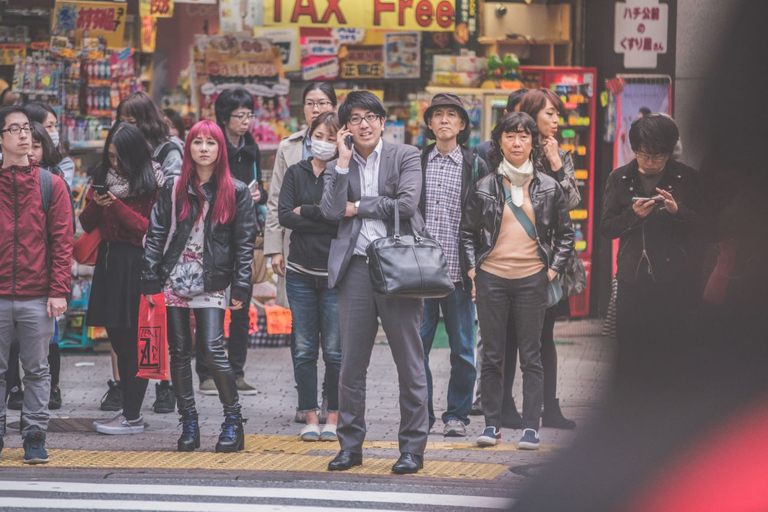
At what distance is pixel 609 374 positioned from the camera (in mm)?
1313

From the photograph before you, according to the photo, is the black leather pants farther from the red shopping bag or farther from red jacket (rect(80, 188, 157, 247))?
red jacket (rect(80, 188, 157, 247))

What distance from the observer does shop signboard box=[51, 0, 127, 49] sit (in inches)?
391

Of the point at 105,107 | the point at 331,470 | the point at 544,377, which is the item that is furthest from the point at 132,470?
the point at 105,107

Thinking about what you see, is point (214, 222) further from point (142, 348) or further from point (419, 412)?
point (419, 412)

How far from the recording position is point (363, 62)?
37.3 ft

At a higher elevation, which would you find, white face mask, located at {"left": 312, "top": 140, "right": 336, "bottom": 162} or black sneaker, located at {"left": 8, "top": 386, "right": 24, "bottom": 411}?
white face mask, located at {"left": 312, "top": 140, "right": 336, "bottom": 162}

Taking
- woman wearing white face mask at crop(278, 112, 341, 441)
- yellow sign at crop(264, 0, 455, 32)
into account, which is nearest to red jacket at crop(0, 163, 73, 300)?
woman wearing white face mask at crop(278, 112, 341, 441)

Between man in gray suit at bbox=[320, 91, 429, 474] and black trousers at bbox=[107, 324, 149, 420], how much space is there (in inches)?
62.5

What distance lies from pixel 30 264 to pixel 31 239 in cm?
13

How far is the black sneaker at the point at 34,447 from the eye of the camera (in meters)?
5.98

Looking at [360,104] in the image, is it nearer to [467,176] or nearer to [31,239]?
[467,176]

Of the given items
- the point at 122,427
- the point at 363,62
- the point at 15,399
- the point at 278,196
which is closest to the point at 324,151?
the point at 278,196

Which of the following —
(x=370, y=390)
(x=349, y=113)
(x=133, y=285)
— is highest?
(x=349, y=113)

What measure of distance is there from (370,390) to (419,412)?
305 cm
